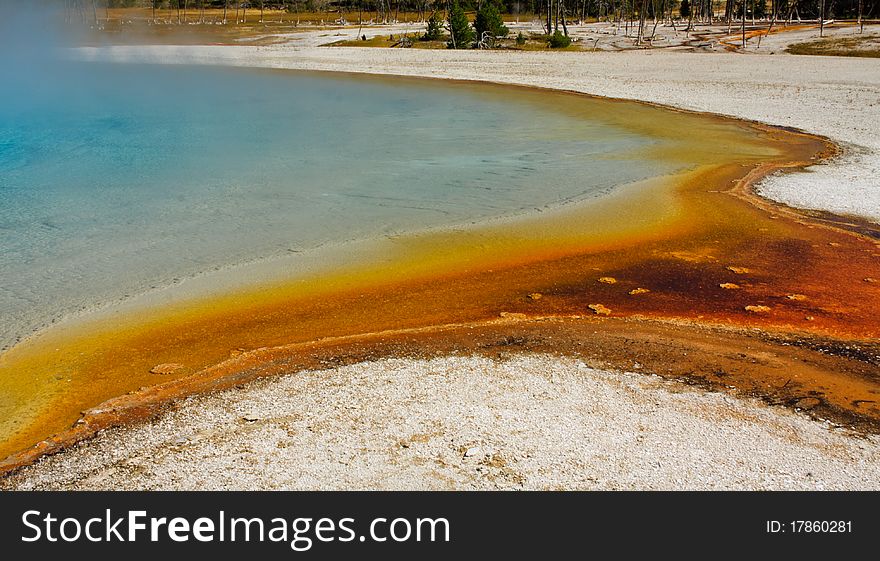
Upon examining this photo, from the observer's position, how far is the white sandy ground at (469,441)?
5688 millimetres

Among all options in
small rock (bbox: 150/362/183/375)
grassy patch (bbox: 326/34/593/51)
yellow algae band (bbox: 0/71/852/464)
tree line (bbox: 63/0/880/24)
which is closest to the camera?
small rock (bbox: 150/362/183/375)

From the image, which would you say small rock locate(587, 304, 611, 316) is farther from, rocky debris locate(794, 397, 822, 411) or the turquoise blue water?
the turquoise blue water

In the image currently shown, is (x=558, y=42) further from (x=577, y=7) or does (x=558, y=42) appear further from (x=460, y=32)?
(x=577, y=7)

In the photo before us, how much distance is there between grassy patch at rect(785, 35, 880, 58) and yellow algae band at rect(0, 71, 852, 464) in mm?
32985

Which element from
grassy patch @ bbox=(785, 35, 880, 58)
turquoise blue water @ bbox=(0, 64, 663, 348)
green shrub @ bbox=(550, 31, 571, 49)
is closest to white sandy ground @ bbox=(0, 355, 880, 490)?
turquoise blue water @ bbox=(0, 64, 663, 348)

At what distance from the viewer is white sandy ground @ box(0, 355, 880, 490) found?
5.69 m

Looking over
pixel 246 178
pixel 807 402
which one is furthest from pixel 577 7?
pixel 807 402

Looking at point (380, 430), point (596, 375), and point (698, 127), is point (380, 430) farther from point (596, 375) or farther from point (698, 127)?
point (698, 127)

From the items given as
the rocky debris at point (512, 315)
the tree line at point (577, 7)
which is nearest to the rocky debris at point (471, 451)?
the rocky debris at point (512, 315)

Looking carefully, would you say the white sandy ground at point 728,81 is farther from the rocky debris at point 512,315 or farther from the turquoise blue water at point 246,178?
the rocky debris at point 512,315

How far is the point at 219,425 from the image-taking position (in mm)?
6496

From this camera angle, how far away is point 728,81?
99.4 feet

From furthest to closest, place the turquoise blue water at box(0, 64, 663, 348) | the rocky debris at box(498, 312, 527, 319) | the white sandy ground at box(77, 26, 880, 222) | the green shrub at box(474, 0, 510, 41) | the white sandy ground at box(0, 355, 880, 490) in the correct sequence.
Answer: the green shrub at box(474, 0, 510, 41)
the white sandy ground at box(77, 26, 880, 222)
the turquoise blue water at box(0, 64, 663, 348)
the rocky debris at box(498, 312, 527, 319)
the white sandy ground at box(0, 355, 880, 490)

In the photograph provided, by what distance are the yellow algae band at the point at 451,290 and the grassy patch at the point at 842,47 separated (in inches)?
1299
